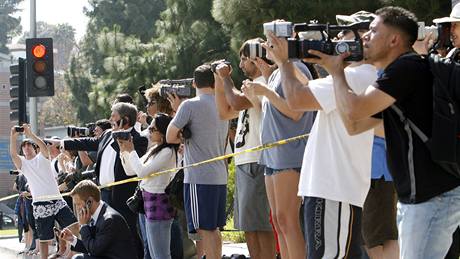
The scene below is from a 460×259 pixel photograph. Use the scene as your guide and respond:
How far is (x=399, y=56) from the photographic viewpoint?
5.45 metres

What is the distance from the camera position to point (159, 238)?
396 inches

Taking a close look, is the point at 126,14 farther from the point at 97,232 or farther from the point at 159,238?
the point at 97,232

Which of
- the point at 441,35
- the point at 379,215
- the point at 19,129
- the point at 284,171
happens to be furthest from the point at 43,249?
the point at 441,35

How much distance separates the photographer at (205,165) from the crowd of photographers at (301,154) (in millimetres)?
12

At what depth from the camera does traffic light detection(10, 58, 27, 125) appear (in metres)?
16.5

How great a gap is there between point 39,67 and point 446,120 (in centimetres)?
1233

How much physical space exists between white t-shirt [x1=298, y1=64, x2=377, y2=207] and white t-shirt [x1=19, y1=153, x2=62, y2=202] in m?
7.72

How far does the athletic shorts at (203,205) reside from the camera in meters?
9.34

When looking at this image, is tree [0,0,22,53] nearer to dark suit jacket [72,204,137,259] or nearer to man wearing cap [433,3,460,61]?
dark suit jacket [72,204,137,259]

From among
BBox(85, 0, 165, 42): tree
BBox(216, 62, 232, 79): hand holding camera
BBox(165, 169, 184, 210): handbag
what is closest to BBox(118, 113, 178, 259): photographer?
BBox(165, 169, 184, 210): handbag

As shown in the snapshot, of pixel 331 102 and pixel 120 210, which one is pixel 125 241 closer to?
pixel 120 210

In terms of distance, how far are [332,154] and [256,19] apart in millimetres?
11146

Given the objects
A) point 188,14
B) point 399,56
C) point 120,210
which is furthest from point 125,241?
point 188,14

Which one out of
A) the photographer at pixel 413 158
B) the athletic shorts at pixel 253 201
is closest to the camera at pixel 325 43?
the photographer at pixel 413 158
